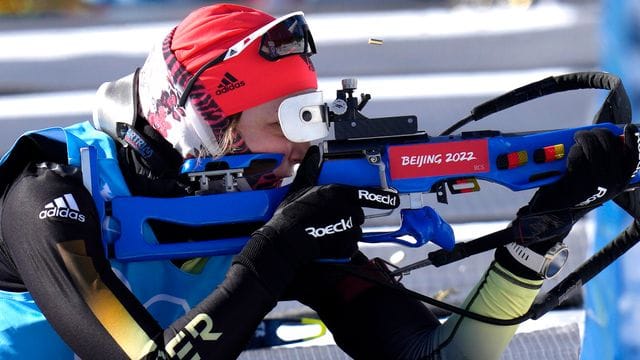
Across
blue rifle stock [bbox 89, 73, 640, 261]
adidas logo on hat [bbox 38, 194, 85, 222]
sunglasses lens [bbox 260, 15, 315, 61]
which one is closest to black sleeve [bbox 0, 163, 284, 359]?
adidas logo on hat [bbox 38, 194, 85, 222]

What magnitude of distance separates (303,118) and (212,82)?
0.22 meters

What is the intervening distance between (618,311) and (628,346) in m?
0.12

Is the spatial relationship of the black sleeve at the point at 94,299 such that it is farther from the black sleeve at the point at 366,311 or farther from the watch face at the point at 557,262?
the watch face at the point at 557,262

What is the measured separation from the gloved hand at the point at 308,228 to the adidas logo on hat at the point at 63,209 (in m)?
0.32

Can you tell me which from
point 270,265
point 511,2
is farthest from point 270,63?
point 511,2

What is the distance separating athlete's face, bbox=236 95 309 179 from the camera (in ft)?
7.12

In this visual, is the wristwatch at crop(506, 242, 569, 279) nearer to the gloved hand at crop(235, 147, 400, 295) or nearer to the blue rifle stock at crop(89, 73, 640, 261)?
the blue rifle stock at crop(89, 73, 640, 261)

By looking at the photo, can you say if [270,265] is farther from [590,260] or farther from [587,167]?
[590,260]

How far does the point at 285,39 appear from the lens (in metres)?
2.20

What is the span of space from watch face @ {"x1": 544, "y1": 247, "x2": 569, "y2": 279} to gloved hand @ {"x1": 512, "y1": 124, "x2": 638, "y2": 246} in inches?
3.5

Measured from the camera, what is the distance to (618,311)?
280 centimetres

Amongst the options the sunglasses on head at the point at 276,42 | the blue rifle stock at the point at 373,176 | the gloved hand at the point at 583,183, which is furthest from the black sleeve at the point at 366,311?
the sunglasses on head at the point at 276,42

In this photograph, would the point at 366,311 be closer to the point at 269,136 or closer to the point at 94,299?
the point at 269,136

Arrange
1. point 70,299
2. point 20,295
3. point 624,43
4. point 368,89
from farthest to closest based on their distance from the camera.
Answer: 1. point 368,89
2. point 624,43
3. point 20,295
4. point 70,299
